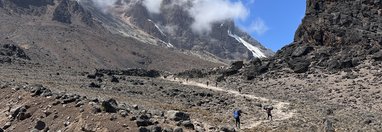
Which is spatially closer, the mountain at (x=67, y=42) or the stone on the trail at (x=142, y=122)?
the stone on the trail at (x=142, y=122)

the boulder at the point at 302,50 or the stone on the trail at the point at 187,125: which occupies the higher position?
the boulder at the point at 302,50

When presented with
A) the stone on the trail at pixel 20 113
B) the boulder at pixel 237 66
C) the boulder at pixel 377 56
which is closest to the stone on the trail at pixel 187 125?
the stone on the trail at pixel 20 113

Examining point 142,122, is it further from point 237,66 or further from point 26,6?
point 26,6

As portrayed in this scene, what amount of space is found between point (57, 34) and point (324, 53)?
351ft

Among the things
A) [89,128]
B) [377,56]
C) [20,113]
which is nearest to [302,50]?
[377,56]

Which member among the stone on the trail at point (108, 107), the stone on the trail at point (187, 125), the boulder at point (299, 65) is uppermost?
the boulder at point (299, 65)

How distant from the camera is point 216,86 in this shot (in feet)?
221

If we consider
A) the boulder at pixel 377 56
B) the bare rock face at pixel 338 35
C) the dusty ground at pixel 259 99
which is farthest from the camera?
the bare rock face at pixel 338 35

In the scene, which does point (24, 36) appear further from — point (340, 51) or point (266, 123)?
point (266, 123)

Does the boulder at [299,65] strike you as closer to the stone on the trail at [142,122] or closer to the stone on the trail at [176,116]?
the stone on the trail at [176,116]

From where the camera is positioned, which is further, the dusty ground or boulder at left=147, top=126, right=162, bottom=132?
the dusty ground

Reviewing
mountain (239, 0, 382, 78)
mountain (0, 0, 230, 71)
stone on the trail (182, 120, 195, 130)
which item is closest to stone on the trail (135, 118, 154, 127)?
stone on the trail (182, 120, 195, 130)

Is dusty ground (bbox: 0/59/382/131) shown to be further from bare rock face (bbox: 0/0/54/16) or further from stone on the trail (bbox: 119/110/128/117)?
bare rock face (bbox: 0/0/54/16)

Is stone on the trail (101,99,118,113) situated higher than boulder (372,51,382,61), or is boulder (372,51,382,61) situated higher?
boulder (372,51,382,61)
